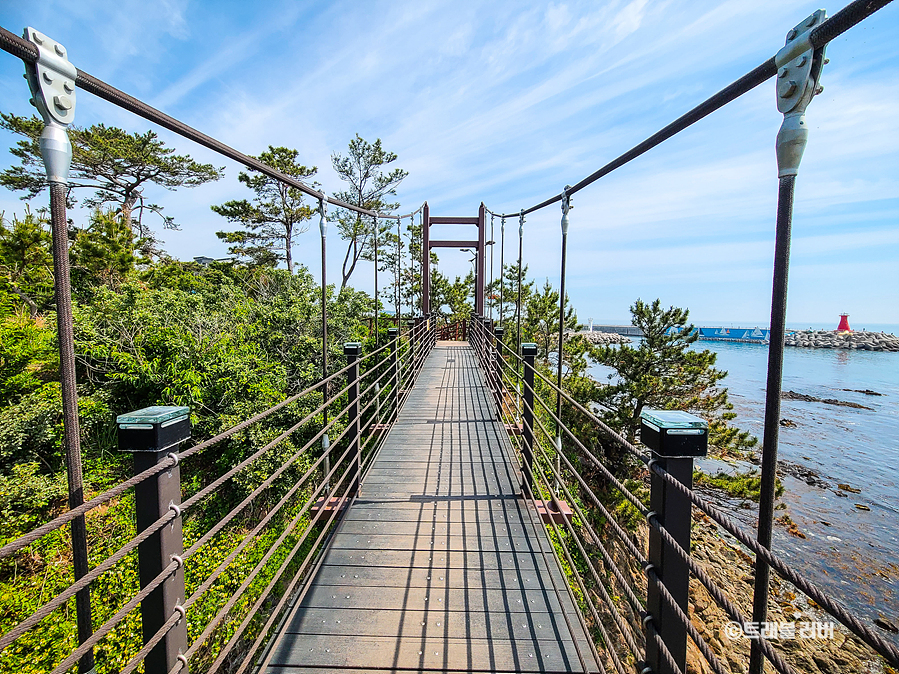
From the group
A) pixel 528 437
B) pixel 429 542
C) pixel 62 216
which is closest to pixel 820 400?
pixel 528 437

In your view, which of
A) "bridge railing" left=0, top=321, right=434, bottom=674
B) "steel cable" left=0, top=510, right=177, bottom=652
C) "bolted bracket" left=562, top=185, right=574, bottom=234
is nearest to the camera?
"steel cable" left=0, top=510, right=177, bottom=652

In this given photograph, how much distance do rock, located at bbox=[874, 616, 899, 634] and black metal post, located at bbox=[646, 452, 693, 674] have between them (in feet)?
35.0

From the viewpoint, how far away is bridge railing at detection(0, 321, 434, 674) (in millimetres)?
904

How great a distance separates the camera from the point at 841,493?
12.1 metres

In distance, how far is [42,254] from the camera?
786cm

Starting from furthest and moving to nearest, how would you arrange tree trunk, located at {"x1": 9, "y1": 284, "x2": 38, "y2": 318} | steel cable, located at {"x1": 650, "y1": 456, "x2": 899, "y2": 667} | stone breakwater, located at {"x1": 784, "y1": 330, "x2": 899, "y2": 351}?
stone breakwater, located at {"x1": 784, "y1": 330, "x2": 899, "y2": 351}, tree trunk, located at {"x1": 9, "y1": 284, "x2": 38, "y2": 318}, steel cable, located at {"x1": 650, "y1": 456, "x2": 899, "y2": 667}

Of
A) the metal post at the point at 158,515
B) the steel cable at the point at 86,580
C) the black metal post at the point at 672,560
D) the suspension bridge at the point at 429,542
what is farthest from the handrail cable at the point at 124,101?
the black metal post at the point at 672,560

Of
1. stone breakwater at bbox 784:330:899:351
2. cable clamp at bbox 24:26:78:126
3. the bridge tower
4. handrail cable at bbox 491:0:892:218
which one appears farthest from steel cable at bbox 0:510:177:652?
stone breakwater at bbox 784:330:899:351

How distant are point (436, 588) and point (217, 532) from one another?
3.20 metres

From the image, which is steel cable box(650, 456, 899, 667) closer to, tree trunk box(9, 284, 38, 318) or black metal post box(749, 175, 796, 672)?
black metal post box(749, 175, 796, 672)

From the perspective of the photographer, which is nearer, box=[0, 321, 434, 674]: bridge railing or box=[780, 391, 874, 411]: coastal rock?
box=[0, 321, 434, 674]: bridge railing

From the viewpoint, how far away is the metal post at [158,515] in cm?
91

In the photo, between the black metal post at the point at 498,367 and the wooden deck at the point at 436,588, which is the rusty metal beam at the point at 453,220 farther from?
the wooden deck at the point at 436,588

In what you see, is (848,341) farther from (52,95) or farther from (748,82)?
(52,95)
